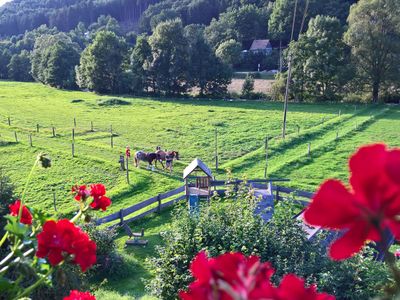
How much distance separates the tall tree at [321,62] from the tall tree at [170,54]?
11.6 meters

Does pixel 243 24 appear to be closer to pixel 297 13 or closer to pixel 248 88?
pixel 297 13

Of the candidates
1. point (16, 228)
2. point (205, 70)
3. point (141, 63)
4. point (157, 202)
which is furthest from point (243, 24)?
point (16, 228)

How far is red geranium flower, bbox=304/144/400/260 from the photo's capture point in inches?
29.9

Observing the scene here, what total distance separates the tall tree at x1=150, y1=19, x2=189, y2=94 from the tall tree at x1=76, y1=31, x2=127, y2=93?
4876 mm

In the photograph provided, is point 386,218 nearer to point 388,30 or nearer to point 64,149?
point 64,149

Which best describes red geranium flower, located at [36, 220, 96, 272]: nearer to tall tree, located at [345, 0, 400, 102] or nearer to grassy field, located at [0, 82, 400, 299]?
grassy field, located at [0, 82, 400, 299]

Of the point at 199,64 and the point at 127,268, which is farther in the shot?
the point at 199,64

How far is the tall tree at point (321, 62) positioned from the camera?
3938 centimetres

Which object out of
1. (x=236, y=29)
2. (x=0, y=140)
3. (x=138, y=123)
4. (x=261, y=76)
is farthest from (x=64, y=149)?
(x=236, y=29)

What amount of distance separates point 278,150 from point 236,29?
5925 centimetres

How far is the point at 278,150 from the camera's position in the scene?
72.6ft

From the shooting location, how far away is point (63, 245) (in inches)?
68.4

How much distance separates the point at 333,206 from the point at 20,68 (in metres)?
73.8

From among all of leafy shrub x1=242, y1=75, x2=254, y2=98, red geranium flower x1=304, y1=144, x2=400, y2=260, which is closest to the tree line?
leafy shrub x1=242, y1=75, x2=254, y2=98
